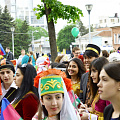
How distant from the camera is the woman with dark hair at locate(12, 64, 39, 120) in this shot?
4.14 meters

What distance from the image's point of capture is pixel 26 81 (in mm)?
4547

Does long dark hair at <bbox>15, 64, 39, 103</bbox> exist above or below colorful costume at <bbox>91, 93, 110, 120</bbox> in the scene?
above

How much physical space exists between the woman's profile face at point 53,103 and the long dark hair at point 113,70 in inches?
28.1

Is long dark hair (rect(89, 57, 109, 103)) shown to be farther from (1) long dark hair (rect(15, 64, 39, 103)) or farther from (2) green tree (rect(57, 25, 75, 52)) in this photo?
(2) green tree (rect(57, 25, 75, 52))

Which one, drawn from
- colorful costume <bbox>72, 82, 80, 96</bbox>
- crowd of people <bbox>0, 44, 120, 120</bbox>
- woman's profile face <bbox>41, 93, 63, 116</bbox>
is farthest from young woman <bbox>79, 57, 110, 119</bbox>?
colorful costume <bbox>72, 82, 80, 96</bbox>

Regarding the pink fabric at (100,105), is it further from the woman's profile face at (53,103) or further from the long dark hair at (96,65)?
the woman's profile face at (53,103)

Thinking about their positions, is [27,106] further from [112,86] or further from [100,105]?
[112,86]

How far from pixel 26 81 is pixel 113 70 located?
6.24 ft

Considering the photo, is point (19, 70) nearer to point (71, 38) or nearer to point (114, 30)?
point (114, 30)

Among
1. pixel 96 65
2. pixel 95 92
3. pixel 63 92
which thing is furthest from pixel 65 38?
pixel 63 92

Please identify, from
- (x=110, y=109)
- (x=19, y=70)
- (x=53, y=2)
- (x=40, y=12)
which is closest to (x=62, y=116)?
(x=110, y=109)

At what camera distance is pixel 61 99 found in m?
3.45

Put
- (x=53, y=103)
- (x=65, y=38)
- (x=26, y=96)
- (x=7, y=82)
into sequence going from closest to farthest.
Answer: (x=53, y=103) → (x=26, y=96) → (x=7, y=82) → (x=65, y=38)

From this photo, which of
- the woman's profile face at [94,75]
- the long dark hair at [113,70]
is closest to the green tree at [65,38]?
the woman's profile face at [94,75]
